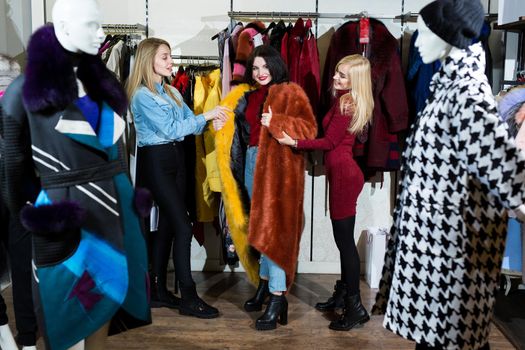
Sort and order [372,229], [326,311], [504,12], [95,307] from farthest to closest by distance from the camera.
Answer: [372,229]
[504,12]
[326,311]
[95,307]

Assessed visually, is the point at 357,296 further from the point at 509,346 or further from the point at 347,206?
the point at 509,346

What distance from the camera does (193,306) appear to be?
3613 mm

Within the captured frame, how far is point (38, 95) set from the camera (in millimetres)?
1865

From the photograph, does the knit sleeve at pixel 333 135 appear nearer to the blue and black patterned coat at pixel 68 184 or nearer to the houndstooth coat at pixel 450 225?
the houndstooth coat at pixel 450 225

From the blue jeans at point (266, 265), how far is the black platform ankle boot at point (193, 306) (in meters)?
0.41

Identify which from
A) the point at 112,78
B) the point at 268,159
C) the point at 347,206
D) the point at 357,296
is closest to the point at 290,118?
the point at 268,159

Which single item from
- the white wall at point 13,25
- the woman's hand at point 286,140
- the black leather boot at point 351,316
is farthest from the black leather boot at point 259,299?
the white wall at point 13,25

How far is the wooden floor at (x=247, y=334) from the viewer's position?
320 cm

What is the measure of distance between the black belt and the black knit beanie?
1.16 meters

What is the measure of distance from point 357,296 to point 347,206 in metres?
0.52

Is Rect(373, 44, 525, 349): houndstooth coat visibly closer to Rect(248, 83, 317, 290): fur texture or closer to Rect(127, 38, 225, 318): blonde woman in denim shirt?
Rect(248, 83, 317, 290): fur texture

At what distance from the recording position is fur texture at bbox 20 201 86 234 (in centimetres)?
187

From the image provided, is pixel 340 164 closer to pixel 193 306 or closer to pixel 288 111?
pixel 288 111

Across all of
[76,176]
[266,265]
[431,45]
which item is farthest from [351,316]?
[76,176]
